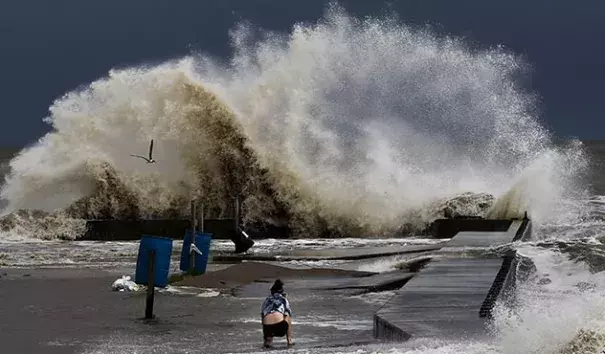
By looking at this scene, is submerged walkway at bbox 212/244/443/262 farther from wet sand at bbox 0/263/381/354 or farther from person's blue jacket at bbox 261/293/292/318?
person's blue jacket at bbox 261/293/292/318

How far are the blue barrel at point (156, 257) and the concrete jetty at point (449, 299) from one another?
11.7 ft

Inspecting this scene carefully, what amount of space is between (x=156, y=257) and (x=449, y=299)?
17.2 feet

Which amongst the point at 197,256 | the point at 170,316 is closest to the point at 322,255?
the point at 197,256

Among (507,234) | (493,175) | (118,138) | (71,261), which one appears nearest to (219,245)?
(71,261)

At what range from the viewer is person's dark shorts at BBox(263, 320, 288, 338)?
9.69 m

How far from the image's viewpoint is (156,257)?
47.4 ft

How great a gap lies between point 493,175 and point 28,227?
49.4ft

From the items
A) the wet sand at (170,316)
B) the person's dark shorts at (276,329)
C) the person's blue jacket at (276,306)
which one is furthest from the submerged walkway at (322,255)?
the person's dark shorts at (276,329)

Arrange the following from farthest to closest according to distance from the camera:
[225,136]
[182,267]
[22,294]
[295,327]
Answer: [225,136]
[182,267]
[22,294]
[295,327]

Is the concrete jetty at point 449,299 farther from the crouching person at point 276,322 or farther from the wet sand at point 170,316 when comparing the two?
the crouching person at point 276,322

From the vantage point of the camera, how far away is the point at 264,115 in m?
33.5

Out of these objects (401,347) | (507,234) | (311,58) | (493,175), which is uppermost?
(311,58)

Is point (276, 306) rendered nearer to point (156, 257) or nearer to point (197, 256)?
point (156, 257)

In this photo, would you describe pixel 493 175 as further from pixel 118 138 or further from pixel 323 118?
pixel 118 138
